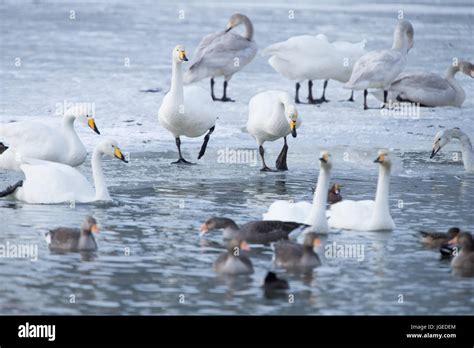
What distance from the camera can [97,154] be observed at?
1069cm

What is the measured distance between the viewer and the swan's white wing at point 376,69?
15.3m

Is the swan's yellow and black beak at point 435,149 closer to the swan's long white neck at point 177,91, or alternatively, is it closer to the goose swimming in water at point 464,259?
the swan's long white neck at point 177,91

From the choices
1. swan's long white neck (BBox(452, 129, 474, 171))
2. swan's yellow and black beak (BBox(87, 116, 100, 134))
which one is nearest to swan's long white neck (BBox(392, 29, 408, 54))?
swan's long white neck (BBox(452, 129, 474, 171))

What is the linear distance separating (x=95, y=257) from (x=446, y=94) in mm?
8248

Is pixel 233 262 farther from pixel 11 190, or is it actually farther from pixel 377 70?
pixel 377 70

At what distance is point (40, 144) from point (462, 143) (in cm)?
435

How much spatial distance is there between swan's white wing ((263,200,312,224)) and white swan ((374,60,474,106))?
21.2 feet

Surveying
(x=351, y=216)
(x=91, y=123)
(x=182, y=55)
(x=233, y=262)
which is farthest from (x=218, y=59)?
(x=233, y=262)

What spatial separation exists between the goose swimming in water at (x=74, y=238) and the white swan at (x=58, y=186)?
1.68 m

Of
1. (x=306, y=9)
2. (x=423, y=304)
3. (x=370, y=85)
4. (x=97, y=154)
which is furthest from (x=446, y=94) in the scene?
(x=306, y=9)

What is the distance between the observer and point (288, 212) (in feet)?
31.2

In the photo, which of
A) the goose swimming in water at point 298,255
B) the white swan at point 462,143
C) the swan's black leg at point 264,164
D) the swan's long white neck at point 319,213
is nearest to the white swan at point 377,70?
the white swan at point 462,143

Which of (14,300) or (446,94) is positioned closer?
(14,300)
